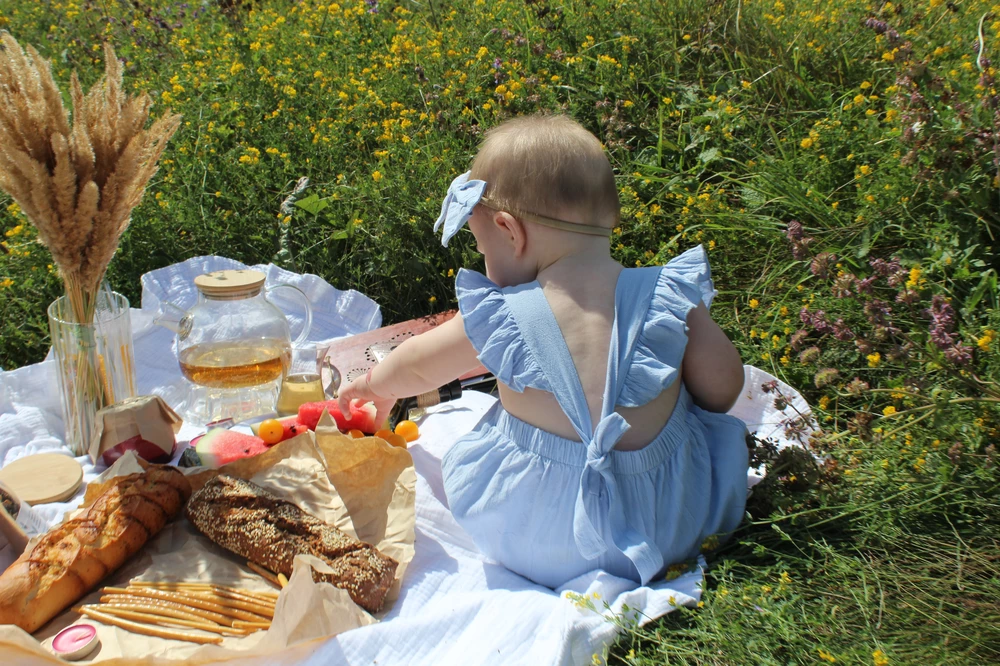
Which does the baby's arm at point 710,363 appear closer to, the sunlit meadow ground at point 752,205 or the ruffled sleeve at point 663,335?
the ruffled sleeve at point 663,335

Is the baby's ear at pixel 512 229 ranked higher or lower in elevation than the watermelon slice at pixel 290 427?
higher

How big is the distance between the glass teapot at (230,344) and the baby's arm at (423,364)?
620 mm

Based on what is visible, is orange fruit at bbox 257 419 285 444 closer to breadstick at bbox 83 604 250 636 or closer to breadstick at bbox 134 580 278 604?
→ breadstick at bbox 134 580 278 604

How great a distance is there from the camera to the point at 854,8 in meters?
3.95

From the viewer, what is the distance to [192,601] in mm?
1941

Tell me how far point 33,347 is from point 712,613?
9.32ft

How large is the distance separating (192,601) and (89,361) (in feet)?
3.22

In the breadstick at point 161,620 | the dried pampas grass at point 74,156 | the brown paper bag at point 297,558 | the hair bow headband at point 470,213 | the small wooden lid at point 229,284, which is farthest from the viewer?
the small wooden lid at point 229,284

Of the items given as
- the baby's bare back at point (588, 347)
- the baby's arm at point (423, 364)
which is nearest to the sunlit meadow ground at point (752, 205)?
the baby's bare back at point (588, 347)

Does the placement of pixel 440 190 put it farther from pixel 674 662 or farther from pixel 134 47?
pixel 134 47

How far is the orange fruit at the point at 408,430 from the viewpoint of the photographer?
8.68ft

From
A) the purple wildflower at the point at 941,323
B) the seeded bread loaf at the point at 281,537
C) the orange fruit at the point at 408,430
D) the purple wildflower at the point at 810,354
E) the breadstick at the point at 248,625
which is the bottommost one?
the orange fruit at the point at 408,430

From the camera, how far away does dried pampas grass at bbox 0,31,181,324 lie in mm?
2150

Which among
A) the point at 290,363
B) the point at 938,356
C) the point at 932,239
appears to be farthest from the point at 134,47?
the point at 938,356
